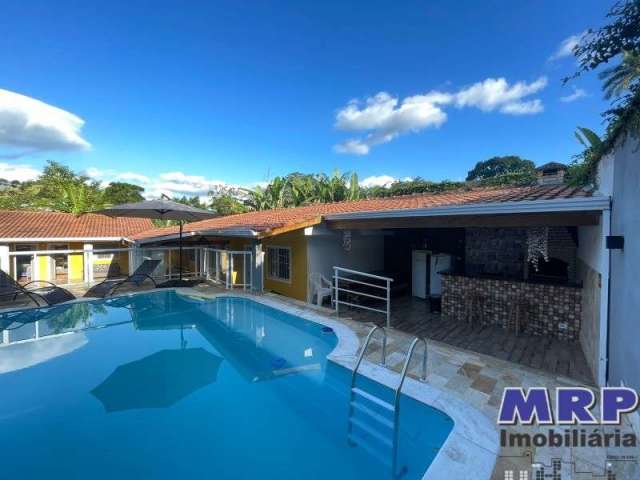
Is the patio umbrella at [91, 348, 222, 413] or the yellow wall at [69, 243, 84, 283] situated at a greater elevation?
the yellow wall at [69, 243, 84, 283]

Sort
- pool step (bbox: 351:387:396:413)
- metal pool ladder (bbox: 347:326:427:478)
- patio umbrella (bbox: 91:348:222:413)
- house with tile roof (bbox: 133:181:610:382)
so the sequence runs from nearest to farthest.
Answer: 1. metal pool ladder (bbox: 347:326:427:478)
2. pool step (bbox: 351:387:396:413)
3. patio umbrella (bbox: 91:348:222:413)
4. house with tile roof (bbox: 133:181:610:382)

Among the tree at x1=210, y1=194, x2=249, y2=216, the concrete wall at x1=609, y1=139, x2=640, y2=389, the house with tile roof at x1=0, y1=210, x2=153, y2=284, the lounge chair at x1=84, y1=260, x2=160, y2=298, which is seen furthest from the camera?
the tree at x1=210, y1=194, x2=249, y2=216

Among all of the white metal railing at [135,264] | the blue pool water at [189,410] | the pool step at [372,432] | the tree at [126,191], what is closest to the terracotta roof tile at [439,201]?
the white metal railing at [135,264]

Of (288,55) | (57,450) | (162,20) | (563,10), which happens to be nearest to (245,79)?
(288,55)

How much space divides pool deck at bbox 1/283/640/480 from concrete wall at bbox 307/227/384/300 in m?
3.44

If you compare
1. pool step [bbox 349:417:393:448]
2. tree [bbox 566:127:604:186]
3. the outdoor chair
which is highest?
tree [bbox 566:127:604:186]

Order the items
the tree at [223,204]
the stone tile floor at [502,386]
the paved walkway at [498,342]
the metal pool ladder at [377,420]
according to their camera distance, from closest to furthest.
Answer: the stone tile floor at [502,386] → the metal pool ladder at [377,420] → the paved walkway at [498,342] → the tree at [223,204]

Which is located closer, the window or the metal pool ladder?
the metal pool ladder

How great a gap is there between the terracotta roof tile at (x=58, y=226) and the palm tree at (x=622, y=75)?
75.7 ft

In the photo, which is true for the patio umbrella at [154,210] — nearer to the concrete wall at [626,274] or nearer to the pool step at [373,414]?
the pool step at [373,414]

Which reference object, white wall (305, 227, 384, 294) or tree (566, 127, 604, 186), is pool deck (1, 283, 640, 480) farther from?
tree (566, 127, 604, 186)

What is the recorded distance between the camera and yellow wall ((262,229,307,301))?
35.7 feet

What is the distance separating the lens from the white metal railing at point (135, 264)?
12055mm

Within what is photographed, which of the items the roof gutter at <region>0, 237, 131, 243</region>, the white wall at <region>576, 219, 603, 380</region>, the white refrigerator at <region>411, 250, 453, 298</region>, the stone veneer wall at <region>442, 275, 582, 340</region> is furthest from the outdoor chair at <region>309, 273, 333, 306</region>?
the roof gutter at <region>0, 237, 131, 243</region>
